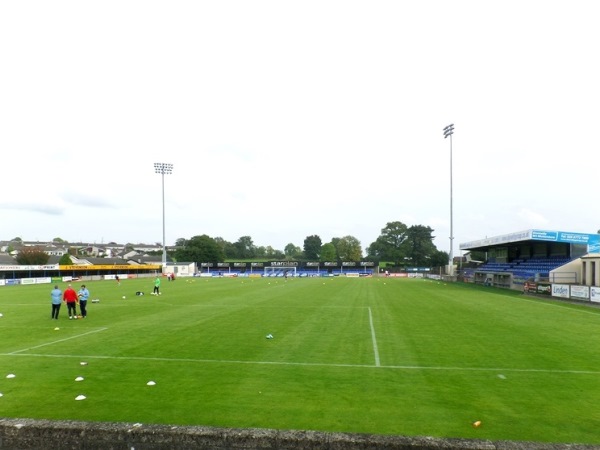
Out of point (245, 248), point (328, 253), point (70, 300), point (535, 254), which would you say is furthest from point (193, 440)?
point (245, 248)

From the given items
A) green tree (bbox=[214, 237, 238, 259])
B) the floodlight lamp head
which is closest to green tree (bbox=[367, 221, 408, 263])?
green tree (bbox=[214, 237, 238, 259])

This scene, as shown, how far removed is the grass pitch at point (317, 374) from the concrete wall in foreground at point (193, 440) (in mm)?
1641

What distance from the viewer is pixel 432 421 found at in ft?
22.0

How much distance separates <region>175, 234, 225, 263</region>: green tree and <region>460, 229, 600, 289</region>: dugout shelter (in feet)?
263

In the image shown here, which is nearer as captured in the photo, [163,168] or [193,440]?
[193,440]

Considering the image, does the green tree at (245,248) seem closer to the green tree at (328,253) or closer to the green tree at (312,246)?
the green tree at (312,246)

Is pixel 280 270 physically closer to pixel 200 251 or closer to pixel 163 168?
pixel 200 251

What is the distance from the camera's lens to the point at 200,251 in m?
123

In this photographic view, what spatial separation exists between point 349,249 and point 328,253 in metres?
8.06

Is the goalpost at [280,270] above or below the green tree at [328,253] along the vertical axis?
below

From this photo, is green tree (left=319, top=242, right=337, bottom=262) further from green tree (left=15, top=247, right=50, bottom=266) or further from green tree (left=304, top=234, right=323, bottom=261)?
green tree (left=15, top=247, right=50, bottom=266)

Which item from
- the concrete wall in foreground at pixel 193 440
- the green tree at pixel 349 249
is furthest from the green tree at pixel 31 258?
the concrete wall in foreground at pixel 193 440

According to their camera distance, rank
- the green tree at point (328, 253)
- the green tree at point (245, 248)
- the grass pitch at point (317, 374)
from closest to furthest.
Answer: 1. the grass pitch at point (317, 374)
2. the green tree at point (328, 253)
3. the green tree at point (245, 248)

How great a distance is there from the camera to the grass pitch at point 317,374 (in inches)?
268
